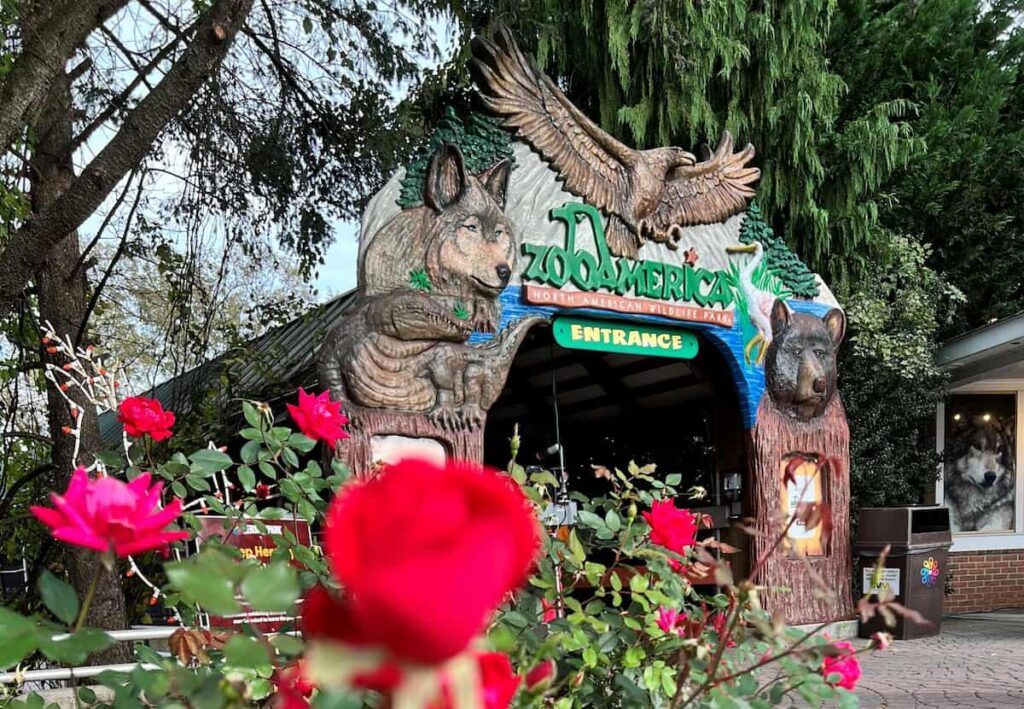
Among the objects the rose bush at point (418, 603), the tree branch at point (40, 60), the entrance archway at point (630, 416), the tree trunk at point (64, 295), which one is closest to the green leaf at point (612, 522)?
the rose bush at point (418, 603)

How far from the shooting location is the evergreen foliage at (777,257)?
769 cm

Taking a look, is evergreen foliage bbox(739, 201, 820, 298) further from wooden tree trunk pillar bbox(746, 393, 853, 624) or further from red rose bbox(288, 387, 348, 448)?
red rose bbox(288, 387, 348, 448)

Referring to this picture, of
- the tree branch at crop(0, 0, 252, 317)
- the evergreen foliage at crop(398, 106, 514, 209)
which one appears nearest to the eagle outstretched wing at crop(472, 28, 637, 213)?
the evergreen foliage at crop(398, 106, 514, 209)

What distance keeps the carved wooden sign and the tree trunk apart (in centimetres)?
141

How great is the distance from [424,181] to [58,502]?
539 cm

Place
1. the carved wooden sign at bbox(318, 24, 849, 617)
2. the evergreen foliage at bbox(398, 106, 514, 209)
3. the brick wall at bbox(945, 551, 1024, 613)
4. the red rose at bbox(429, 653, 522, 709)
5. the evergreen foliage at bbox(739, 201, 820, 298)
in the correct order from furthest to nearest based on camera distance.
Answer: the brick wall at bbox(945, 551, 1024, 613), the evergreen foliage at bbox(739, 201, 820, 298), the evergreen foliage at bbox(398, 106, 514, 209), the carved wooden sign at bbox(318, 24, 849, 617), the red rose at bbox(429, 653, 522, 709)

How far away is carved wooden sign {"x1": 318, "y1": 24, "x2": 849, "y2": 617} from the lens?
584 centimetres

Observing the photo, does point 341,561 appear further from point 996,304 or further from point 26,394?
point 996,304

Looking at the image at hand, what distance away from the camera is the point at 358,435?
5660mm

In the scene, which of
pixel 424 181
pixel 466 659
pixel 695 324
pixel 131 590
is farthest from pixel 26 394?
pixel 466 659

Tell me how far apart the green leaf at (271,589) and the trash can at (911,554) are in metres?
8.22

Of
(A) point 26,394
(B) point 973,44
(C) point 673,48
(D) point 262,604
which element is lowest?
(D) point 262,604

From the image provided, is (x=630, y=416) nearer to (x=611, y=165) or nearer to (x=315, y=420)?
(x=611, y=165)

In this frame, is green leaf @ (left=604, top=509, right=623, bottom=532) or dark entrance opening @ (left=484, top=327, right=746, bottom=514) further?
dark entrance opening @ (left=484, top=327, right=746, bottom=514)
